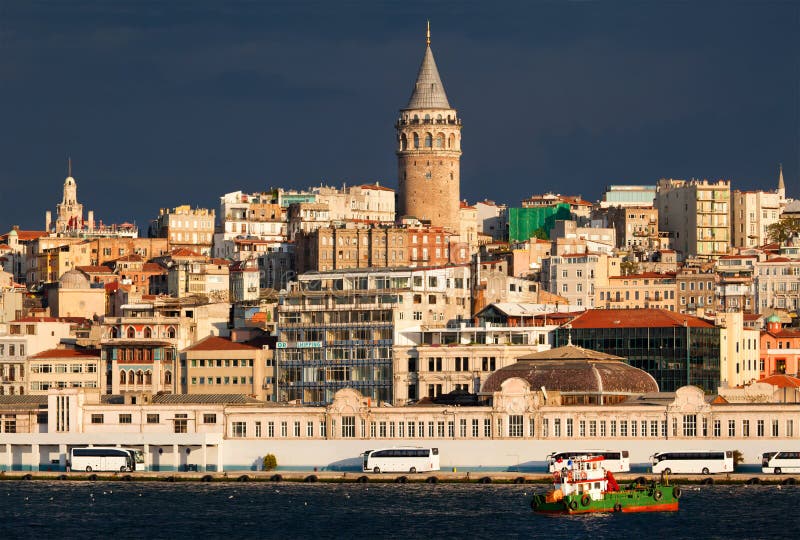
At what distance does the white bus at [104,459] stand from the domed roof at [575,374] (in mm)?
21236

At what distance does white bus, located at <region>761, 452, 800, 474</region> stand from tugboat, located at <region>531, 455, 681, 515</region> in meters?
9.70

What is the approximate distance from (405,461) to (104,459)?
18.4 meters

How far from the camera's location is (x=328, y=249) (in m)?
185

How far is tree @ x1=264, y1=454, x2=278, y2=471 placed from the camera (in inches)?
5069

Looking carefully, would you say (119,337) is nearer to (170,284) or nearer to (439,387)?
(439,387)

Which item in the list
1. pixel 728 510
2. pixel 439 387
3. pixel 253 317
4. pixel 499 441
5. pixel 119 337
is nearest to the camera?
pixel 728 510

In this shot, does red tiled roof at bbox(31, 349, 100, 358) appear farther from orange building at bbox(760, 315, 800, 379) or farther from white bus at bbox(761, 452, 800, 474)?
white bus at bbox(761, 452, 800, 474)

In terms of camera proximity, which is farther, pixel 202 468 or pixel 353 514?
pixel 202 468

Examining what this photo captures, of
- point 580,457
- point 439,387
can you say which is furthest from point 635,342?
point 580,457

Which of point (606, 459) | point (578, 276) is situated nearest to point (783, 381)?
point (606, 459)

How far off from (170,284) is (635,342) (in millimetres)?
59843

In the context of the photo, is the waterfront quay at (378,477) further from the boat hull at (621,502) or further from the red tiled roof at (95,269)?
the red tiled roof at (95,269)

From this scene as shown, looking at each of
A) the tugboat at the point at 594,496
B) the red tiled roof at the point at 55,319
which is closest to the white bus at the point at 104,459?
the red tiled roof at the point at 55,319

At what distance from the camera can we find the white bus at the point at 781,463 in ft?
392
